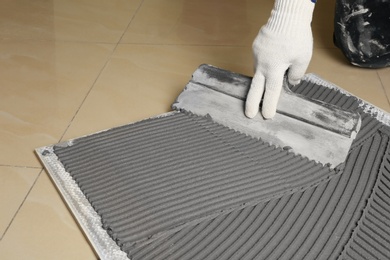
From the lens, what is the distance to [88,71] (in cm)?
220

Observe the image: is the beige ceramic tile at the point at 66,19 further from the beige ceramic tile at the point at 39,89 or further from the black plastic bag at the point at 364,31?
the black plastic bag at the point at 364,31

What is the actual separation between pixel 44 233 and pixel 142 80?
880 millimetres

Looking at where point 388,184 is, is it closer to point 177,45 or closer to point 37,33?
point 177,45

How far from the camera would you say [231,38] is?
98.3 inches

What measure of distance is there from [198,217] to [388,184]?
0.57 meters

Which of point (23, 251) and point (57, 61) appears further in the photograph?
point (57, 61)

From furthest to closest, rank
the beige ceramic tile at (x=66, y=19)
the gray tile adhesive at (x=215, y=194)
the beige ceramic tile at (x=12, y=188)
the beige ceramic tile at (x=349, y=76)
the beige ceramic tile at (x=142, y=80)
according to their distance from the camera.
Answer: the beige ceramic tile at (x=66, y=19)
the beige ceramic tile at (x=349, y=76)
the beige ceramic tile at (x=142, y=80)
the beige ceramic tile at (x=12, y=188)
the gray tile adhesive at (x=215, y=194)

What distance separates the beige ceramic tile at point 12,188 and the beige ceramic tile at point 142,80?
0.75ft

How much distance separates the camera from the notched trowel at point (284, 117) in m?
1.63

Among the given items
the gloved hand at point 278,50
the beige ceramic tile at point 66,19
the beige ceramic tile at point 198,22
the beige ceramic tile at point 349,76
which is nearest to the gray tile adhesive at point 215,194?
the gloved hand at point 278,50

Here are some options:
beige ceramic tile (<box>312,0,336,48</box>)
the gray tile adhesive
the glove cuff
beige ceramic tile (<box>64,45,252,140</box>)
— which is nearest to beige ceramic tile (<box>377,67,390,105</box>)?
beige ceramic tile (<box>312,0,336,48</box>)

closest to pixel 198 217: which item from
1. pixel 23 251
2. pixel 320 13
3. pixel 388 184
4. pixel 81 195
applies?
pixel 81 195

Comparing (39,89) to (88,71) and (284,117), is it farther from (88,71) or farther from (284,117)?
(284,117)

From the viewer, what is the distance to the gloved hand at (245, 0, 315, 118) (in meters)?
1.64
